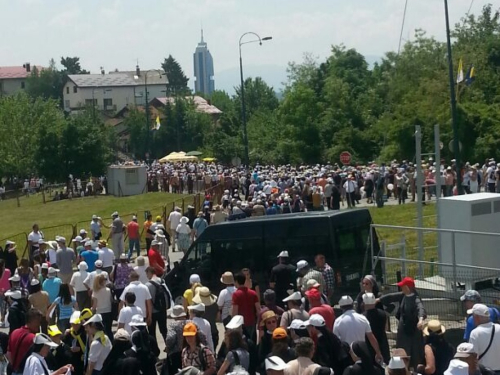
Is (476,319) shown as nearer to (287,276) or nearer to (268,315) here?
(268,315)

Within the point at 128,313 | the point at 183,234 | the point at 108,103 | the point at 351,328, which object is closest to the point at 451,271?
the point at 351,328

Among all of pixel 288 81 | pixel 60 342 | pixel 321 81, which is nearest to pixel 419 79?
pixel 321 81

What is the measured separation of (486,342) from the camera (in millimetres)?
10555

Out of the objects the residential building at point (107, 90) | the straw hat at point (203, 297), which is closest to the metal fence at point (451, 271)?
the straw hat at point (203, 297)

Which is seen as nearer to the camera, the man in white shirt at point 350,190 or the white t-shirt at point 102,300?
the white t-shirt at point 102,300

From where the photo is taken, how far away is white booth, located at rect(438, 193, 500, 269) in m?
17.0

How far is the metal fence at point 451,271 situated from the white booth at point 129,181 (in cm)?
4046

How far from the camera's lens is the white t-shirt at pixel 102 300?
15.5m

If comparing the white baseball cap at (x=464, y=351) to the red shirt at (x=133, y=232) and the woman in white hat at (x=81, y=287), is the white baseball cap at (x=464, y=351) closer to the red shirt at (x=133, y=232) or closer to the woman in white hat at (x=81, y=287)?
the woman in white hat at (x=81, y=287)

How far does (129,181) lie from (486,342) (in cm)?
4842

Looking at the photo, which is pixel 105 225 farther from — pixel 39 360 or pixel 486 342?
pixel 486 342

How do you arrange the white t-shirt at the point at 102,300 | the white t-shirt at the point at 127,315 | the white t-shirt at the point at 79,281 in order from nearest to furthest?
the white t-shirt at the point at 127,315 < the white t-shirt at the point at 102,300 < the white t-shirt at the point at 79,281

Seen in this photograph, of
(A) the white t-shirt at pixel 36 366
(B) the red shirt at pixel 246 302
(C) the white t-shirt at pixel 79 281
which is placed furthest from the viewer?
(C) the white t-shirt at pixel 79 281

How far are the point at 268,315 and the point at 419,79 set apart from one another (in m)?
55.2
